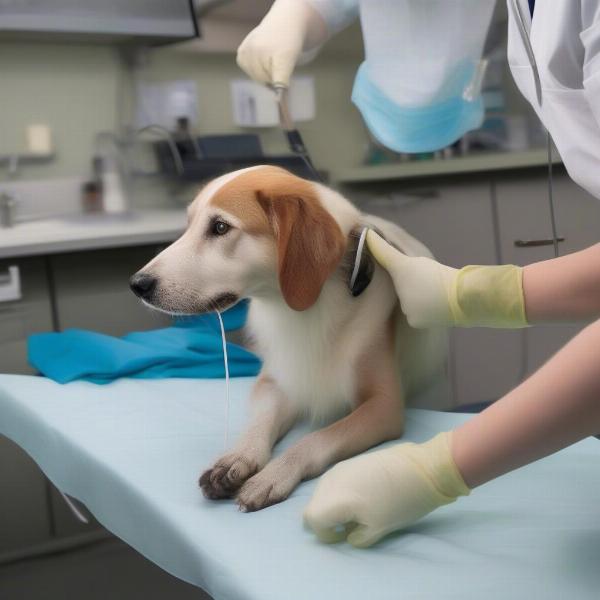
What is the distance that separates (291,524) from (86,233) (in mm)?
1279

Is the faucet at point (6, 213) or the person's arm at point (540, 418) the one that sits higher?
the faucet at point (6, 213)

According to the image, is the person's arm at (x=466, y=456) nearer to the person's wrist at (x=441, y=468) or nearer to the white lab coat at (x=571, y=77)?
the person's wrist at (x=441, y=468)

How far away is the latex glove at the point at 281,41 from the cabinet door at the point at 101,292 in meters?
0.81

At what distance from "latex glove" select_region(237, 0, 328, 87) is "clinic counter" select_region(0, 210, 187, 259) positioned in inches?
26.6

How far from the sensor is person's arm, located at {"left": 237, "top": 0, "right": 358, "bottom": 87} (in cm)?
120

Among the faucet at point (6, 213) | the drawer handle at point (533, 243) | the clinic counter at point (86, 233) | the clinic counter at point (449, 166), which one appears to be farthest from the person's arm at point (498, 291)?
the faucet at point (6, 213)

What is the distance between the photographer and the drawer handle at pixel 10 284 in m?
1.76

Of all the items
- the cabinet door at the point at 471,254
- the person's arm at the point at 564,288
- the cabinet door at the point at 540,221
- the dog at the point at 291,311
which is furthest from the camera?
the cabinet door at the point at 471,254

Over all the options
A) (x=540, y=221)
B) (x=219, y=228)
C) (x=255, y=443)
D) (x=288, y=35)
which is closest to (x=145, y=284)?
(x=219, y=228)

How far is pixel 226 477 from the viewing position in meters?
0.80

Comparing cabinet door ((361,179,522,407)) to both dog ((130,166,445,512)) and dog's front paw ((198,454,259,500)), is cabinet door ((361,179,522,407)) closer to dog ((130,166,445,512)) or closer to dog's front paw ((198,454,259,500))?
dog ((130,166,445,512))

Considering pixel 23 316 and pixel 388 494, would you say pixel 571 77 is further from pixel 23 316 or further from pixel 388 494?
pixel 23 316

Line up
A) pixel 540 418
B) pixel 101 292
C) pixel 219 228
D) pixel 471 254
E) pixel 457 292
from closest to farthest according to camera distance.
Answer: pixel 540 418
pixel 457 292
pixel 219 228
pixel 101 292
pixel 471 254

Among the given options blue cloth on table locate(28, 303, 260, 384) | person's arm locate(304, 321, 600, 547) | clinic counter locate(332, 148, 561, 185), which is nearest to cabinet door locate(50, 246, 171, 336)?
blue cloth on table locate(28, 303, 260, 384)
